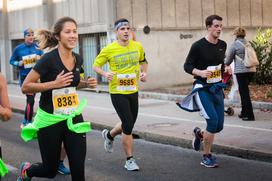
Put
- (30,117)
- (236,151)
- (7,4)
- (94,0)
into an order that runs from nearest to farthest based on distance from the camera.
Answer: (236,151) < (30,117) < (94,0) < (7,4)

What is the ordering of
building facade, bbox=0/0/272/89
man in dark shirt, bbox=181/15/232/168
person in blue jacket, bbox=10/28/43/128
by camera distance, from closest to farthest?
man in dark shirt, bbox=181/15/232/168, person in blue jacket, bbox=10/28/43/128, building facade, bbox=0/0/272/89

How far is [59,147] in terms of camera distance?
532 centimetres

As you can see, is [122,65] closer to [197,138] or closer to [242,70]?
[197,138]

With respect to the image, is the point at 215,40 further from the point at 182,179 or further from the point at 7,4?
the point at 7,4

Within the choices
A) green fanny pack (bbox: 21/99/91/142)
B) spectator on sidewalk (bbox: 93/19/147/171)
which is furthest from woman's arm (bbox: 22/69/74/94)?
spectator on sidewalk (bbox: 93/19/147/171)

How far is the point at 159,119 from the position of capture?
38.8 ft

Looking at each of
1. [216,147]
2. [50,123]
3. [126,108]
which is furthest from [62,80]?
[216,147]

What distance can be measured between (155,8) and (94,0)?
249cm

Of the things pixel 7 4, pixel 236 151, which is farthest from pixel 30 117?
pixel 7 4

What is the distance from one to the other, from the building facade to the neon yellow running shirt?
403 inches

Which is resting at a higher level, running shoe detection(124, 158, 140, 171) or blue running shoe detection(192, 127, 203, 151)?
blue running shoe detection(192, 127, 203, 151)

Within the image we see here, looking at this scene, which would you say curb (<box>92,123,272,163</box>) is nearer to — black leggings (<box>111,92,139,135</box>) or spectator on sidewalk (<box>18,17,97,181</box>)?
black leggings (<box>111,92,139,135</box>)

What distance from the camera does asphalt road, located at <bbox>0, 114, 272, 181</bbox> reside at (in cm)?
689

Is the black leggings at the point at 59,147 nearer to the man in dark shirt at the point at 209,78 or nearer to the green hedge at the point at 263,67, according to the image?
the man in dark shirt at the point at 209,78
